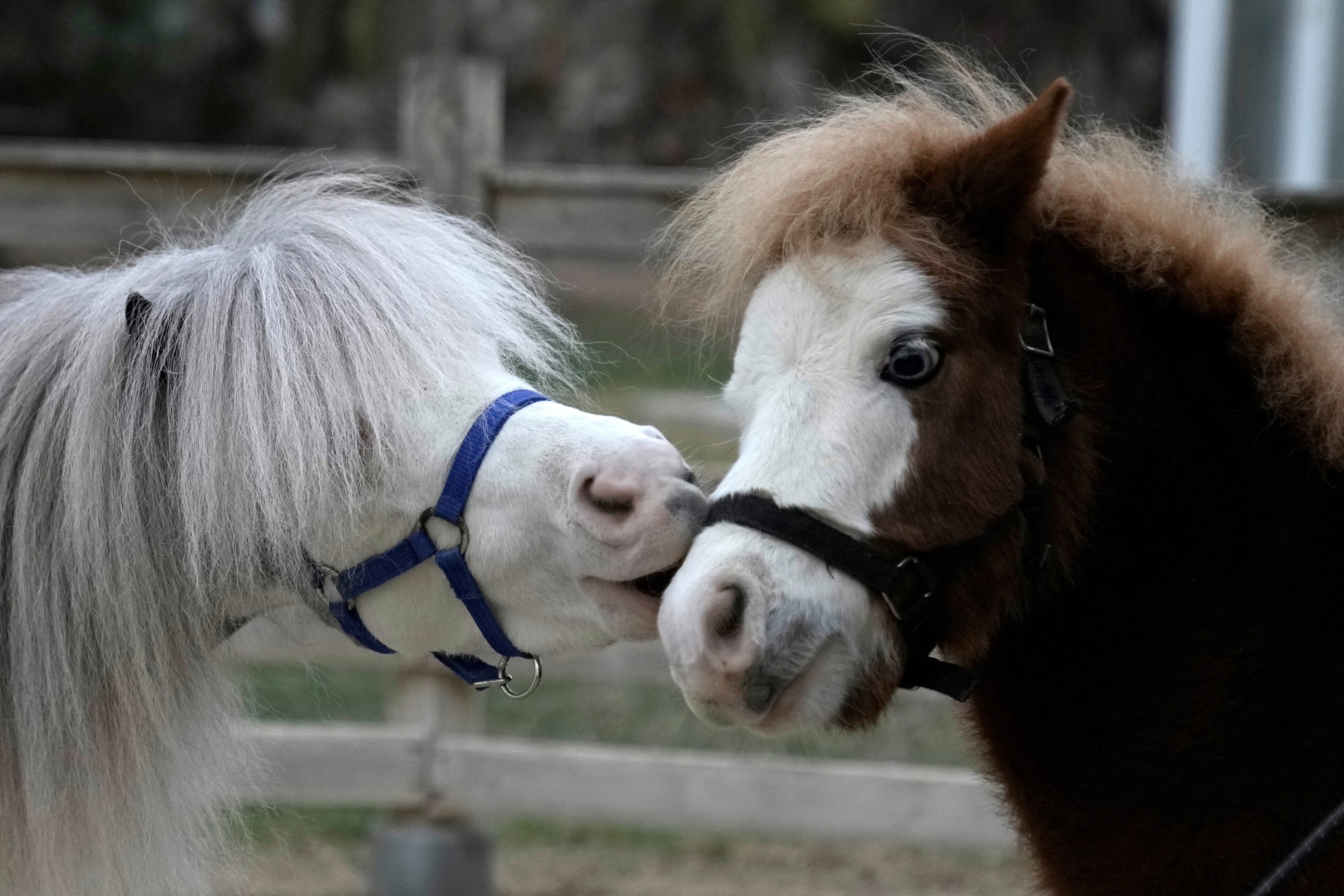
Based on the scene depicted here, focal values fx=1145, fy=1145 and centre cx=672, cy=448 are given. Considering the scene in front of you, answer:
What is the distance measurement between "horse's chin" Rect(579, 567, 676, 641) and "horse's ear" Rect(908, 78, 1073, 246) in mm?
716

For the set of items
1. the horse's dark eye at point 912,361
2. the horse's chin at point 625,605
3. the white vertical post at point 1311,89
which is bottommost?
the horse's chin at point 625,605

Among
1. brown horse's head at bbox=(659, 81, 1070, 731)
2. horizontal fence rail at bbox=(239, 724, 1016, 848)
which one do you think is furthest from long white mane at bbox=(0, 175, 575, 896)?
horizontal fence rail at bbox=(239, 724, 1016, 848)

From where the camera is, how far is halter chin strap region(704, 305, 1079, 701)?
1.62m

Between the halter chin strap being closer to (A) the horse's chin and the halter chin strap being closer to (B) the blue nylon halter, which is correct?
(A) the horse's chin

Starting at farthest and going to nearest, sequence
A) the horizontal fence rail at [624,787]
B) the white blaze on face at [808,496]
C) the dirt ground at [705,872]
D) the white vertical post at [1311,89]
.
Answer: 1. the white vertical post at [1311,89]
2. the dirt ground at [705,872]
3. the horizontal fence rail at [624,787]
4. the white blaze on face at [808,496]

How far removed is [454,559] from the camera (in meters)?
1.77

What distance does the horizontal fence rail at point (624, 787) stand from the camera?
3379 mm

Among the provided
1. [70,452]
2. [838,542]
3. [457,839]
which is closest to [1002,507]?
[838,542]

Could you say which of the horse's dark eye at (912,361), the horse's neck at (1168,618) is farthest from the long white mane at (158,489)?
the horse's neck at (1168,618)

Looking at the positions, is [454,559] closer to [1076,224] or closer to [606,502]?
[606,502]

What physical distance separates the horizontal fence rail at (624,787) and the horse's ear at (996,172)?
2.09m

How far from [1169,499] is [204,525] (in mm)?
1476

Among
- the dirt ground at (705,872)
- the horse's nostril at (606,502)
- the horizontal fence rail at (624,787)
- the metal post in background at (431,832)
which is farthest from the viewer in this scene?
the dirt ground at (705,872)

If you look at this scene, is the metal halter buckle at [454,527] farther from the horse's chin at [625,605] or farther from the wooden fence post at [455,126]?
the wooden fence post at [455,126]
